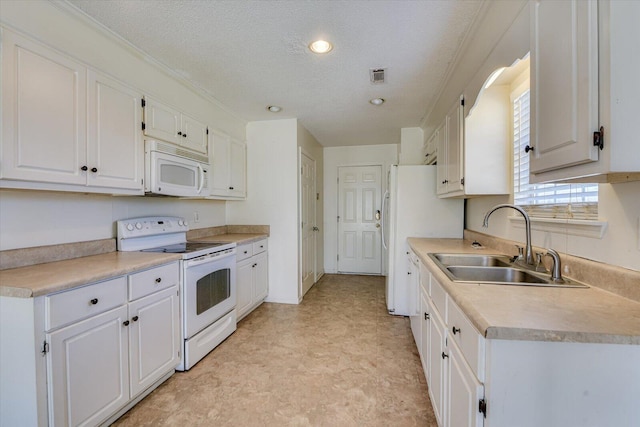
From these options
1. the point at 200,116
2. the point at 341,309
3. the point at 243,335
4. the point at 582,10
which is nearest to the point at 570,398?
the point at 582,10

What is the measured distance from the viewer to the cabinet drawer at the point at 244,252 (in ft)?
9.80

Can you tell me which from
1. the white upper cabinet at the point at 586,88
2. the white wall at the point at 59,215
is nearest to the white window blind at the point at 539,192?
the white upper cabinet at the point at 586,88

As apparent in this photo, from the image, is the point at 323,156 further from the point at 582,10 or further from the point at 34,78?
the point at 582,10

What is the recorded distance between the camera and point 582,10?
33.4 inches

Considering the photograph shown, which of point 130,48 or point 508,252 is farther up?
point 130,48

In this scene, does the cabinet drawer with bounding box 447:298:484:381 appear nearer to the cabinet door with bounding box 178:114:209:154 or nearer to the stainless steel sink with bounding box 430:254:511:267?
Answer: the stainless steel sink with bounding box 430:254:511:267

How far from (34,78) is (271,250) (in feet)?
8.78

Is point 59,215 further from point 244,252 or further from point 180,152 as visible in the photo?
point 244,252

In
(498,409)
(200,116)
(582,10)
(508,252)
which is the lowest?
(498,409)

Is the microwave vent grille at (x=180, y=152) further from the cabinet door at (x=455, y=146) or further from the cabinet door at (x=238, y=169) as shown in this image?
the cabinet door at (x=455, y=146)

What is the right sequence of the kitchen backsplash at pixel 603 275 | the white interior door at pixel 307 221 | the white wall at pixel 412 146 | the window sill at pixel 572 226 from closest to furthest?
1. the kitchen backsplash at pixel 603 275
2. the window sill at pixel 572 226
3. the white interior door at pixel 307 221
4. the white wall at pixel 412 146

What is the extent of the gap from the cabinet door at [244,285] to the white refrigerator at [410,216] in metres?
1.58

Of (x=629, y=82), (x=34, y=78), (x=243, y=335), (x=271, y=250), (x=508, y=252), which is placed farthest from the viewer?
(x=271, y=250)

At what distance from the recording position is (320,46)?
6.67 feet
